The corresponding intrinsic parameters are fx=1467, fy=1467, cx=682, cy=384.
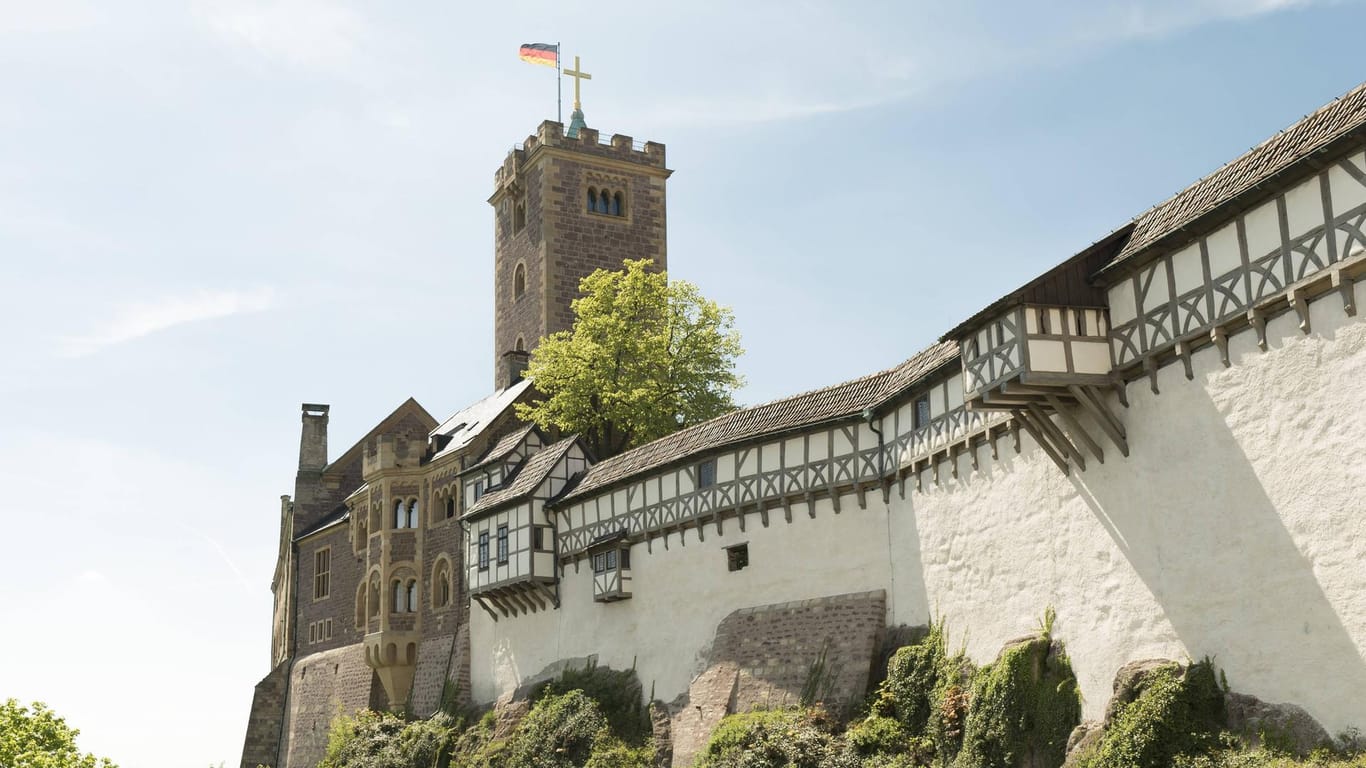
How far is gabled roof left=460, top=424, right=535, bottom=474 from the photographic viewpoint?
1813 inches

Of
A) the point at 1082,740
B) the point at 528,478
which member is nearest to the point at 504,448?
the point at 528,478

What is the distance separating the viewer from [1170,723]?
21547 mm

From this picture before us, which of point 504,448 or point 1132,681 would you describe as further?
point 504,448

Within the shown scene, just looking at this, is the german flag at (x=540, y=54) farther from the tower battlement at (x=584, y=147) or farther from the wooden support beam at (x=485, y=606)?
the wooden support beam at (x=485, y=606)

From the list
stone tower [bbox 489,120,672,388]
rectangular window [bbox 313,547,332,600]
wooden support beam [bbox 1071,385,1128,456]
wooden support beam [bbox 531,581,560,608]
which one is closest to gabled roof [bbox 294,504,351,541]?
rectangular window [bbox 313,547,332,600]

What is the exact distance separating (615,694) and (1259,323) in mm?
20742

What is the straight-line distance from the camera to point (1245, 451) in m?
21.6

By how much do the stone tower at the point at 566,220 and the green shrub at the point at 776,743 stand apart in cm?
2728

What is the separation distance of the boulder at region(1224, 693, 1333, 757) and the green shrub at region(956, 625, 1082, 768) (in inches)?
146

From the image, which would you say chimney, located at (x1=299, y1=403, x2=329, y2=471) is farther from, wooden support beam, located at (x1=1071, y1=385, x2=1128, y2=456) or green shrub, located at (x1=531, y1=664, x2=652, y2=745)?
wooden support beam, located at (x1=1071, y1=385, x2=1128, y2=456)

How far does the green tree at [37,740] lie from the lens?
43938mm

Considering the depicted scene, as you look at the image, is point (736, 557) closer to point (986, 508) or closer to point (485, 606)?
point (986, 508)

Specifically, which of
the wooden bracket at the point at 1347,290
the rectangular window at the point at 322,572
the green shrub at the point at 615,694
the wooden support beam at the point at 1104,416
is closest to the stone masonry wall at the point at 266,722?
the rectangular window at the point at 322,572

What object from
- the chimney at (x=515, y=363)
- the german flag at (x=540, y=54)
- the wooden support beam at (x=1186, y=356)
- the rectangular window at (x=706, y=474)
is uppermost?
the german flag at (x=540, y=54)
